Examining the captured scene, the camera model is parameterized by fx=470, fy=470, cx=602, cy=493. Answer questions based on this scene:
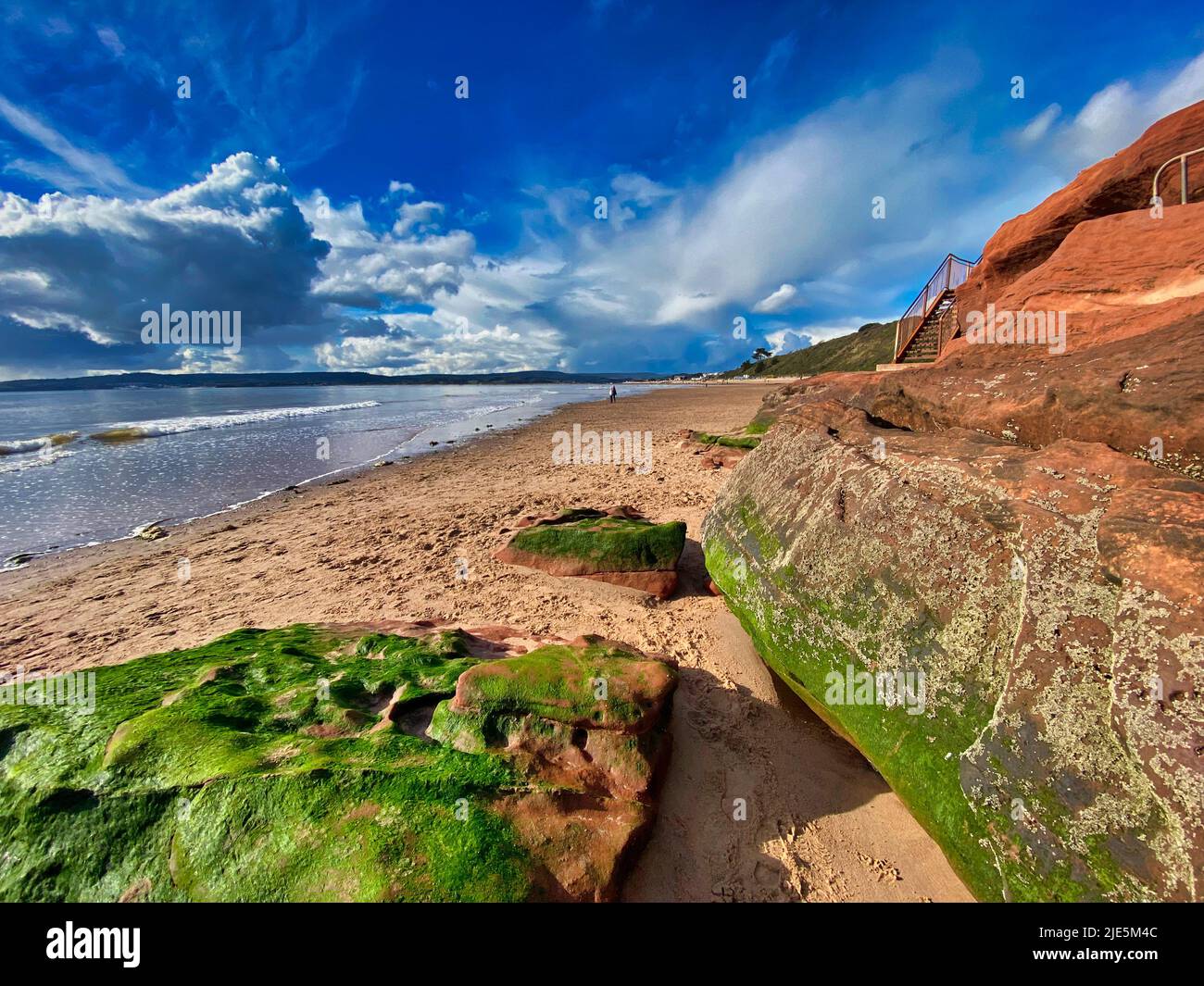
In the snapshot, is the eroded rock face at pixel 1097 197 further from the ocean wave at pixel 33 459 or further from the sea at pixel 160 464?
the ocean wave at pixel 33 459

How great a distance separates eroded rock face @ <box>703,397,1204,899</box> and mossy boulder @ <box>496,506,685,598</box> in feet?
8.81

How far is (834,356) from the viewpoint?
139125mm

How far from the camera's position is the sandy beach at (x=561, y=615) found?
330 cm

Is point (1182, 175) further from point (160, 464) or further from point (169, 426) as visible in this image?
point (169, 426)

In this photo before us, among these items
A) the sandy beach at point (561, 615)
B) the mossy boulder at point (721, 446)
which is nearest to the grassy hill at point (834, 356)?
the mossy boulder at point (721, 446)

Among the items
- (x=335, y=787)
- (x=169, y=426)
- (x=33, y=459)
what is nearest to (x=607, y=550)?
(x=335, y=787)

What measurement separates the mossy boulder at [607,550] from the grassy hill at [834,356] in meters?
127

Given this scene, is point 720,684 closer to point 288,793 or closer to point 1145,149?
point 288,793

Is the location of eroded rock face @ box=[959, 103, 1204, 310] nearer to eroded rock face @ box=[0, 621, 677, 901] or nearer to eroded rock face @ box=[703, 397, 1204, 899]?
eroded rock face @ box=[703, 397, 1204, 899]

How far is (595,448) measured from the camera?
21.9 metres

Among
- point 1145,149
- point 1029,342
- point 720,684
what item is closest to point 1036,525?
point 720,684

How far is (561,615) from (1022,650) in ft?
16.7
